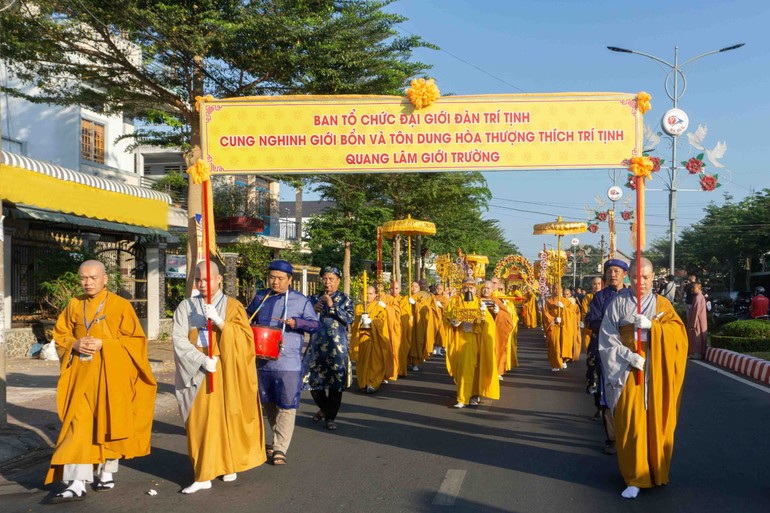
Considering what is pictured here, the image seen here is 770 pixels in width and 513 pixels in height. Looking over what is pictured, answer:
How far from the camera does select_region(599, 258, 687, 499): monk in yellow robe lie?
226 inches

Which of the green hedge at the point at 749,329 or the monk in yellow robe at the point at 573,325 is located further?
the green hedge at the point at 749,329

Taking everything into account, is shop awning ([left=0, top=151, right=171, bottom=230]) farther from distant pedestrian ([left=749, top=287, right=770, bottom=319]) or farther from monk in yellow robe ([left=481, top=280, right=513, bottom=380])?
distant pedestrian ([left=749, top=287, right=770, bottom=319])

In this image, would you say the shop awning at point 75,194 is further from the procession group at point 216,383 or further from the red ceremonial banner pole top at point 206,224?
the procession group at point 216,383

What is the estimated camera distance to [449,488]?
233 inches

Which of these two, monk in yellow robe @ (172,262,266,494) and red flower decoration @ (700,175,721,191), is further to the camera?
red flower decoration @ (700,175,721,191)

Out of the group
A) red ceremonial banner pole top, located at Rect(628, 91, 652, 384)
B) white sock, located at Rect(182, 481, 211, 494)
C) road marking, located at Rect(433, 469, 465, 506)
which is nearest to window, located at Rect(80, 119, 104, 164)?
white sock, located at Rect(182, 481, 211, 494)

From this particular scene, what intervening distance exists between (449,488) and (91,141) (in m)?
22.5

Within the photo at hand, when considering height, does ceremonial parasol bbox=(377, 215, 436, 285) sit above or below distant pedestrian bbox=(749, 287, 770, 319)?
above

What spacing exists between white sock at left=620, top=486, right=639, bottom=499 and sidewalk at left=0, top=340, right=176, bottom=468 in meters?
5.27

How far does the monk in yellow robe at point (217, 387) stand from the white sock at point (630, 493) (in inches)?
112

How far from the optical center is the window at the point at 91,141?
969 inches

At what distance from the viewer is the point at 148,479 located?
247 inches

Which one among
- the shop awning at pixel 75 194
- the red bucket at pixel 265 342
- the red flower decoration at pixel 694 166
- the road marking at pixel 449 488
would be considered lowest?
the road marking at pixel 449 488

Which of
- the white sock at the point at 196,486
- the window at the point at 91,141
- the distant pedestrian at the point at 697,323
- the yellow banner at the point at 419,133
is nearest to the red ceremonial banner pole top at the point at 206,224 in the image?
the white sock at the point at 196,486
